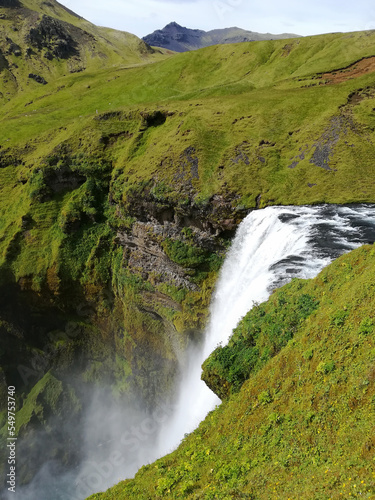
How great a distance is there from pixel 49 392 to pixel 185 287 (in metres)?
25.5

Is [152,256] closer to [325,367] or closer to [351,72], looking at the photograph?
[325,367]

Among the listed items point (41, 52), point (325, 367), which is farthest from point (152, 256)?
point (41, 52)

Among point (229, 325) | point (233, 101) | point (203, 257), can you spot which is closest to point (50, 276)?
point (203, 257)

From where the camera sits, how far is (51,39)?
13388 centimetres

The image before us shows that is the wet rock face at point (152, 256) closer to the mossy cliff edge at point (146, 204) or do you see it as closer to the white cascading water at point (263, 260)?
the mossy cliff edge at point (146, 204)

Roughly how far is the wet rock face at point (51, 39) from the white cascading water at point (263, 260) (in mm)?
143222

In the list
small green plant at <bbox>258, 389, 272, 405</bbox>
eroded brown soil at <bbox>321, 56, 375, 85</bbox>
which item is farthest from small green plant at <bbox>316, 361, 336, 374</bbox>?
eroded brown soil at <bbox>321, 56, 375, 85</bbox>

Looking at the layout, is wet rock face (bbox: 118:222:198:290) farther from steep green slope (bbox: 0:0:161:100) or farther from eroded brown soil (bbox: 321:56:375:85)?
steep green slope (bbox: 0:0:161:100)

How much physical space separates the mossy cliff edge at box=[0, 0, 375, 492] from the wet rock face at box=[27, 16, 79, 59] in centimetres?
9529

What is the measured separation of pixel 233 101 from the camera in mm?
47438

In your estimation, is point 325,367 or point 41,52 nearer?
point 325,367

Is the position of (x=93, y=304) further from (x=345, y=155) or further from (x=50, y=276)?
(x=345, y=155)

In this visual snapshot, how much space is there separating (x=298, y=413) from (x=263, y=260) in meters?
14.6

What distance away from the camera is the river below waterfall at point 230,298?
21.2 m
